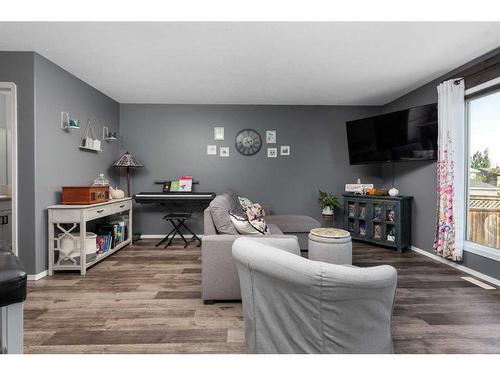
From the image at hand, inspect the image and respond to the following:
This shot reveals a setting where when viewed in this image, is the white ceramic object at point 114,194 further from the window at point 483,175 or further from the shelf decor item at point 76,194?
the window at point 483,175

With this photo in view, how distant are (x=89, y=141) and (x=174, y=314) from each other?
2.88m

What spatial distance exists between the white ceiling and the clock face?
875 millimetres

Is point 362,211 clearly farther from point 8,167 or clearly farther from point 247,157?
point 8,167

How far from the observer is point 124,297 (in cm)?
238

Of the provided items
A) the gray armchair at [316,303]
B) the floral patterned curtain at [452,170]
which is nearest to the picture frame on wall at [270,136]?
the floral patterned curtain at [452,170]

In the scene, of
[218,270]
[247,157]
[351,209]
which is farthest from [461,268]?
[247,157]

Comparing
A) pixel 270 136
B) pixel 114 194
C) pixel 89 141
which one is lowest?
pixel 114 194

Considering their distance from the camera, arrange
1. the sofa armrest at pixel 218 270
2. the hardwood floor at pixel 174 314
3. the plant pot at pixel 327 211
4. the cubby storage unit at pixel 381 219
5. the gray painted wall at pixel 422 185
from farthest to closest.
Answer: the plant pot at pixel 327 211
the cubby storage unit at pixel 381 219
the gray painted wall at pixel 422 185
the sofa armrest at pixel 218 270
the hardwood floor at pixel 174 314

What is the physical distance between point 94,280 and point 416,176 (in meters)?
4.62

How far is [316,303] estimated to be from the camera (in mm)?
1148

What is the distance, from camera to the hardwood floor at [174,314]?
170 cm

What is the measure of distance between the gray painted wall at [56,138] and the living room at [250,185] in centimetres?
2
